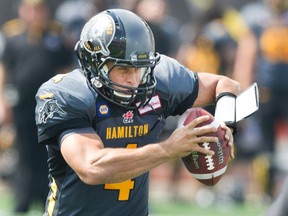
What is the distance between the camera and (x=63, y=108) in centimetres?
459

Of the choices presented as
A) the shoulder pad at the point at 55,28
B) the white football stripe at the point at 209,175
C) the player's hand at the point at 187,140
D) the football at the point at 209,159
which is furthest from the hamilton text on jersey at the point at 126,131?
the shoulder pad at the point at 55,28

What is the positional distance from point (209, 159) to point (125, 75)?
0.55m

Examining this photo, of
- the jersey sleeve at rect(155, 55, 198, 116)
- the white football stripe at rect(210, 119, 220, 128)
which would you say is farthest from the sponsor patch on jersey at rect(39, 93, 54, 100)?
the white football stripe at rect(210, 119, 220, 128)

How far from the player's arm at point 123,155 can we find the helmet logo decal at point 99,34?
457 mm

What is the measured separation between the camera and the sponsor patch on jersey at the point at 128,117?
4730mm

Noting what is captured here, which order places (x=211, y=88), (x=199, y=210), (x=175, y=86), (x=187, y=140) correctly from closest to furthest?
1. (x=187, y=140)
2. (x=175, y=86)
3. (x=211, y=88)
4. (x=199, y=210)

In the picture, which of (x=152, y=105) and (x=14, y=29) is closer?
(x=152, y=105)

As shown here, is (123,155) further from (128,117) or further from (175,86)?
(175,86)

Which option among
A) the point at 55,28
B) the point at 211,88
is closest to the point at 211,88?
the point at 211,88

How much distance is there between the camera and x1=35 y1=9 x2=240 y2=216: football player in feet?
14.7

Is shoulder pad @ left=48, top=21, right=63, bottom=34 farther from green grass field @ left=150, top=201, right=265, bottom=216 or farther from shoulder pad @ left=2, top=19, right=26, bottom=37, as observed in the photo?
green grass field @ left=150, top=201, right=265, bottom=216

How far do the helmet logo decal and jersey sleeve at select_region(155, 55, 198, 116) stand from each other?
401mm

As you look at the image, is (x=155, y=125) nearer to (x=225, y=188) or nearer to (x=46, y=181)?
(x=46, y=181)

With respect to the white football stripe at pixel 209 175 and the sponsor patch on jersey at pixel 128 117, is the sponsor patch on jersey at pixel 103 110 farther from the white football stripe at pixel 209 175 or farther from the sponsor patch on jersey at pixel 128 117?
the white football stripe at pixel 209 175
